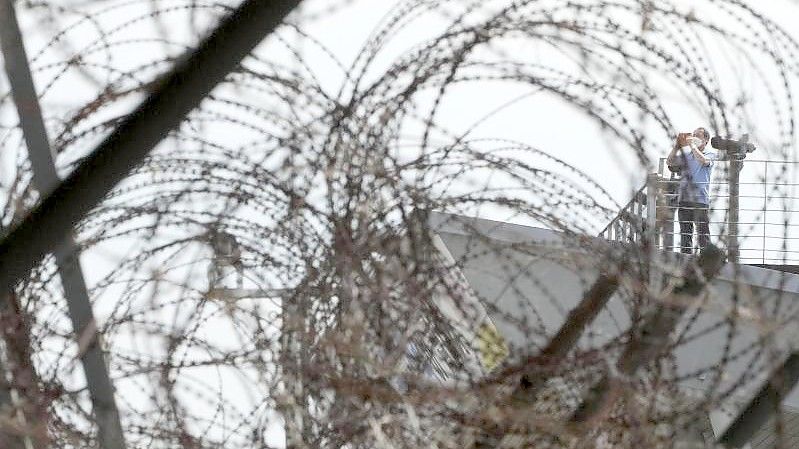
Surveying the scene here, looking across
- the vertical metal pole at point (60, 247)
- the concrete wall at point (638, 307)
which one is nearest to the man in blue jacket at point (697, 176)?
the concrete wall at point (638, 307)

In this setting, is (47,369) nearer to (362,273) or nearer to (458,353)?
(362,273)

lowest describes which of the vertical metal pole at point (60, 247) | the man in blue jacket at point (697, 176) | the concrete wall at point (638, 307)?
the vertical metal pole at point (60, 247)

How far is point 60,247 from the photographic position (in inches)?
25.6

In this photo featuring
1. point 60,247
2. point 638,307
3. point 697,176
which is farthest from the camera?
point 697,176

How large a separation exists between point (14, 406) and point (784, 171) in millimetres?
1376

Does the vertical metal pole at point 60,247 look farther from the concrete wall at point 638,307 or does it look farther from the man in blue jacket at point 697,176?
the man in blue jacket at point 697,176

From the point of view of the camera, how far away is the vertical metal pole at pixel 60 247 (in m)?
0.89

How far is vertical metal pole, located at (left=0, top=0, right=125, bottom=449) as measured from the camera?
89cm

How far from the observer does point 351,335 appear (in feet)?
6.46

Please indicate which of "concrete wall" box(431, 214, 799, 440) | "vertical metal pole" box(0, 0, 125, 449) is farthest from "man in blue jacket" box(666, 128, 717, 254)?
"vertical metal pole" box(0, 0, 125, 449)

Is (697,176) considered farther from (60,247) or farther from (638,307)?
(60,247)

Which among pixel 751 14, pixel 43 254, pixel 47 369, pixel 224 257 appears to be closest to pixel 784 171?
pixel 751 14

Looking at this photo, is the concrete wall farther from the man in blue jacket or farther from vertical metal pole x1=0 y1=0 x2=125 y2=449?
vertical metal pole x1=0 y1=0 x2=125 y2=449

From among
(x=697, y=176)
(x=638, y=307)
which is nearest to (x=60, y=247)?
(x=638, y=307)
